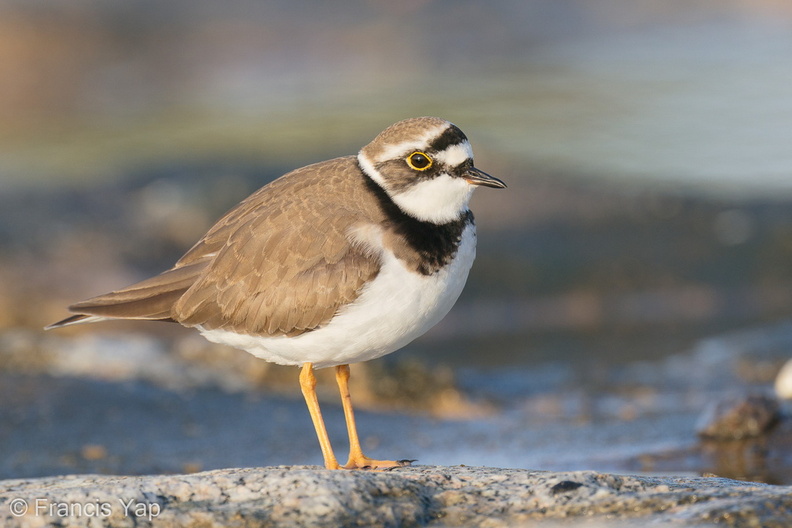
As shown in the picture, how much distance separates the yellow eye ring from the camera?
245 inches

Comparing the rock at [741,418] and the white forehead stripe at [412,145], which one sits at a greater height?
the white forehead stripe at [412,145]

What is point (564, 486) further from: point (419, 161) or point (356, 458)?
point (419, 161)

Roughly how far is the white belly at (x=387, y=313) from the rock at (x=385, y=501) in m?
1.13

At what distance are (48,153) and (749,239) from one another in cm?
1373

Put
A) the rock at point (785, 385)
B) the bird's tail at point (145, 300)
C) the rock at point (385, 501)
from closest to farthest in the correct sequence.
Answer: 1. the rock at point (385, 501)
2. the bird's tail at point (145, 300)
3. the rock at point (785, 385)

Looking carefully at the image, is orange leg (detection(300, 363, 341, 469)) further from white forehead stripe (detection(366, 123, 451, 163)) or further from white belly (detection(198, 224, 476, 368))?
white forehead stripe (detection(366, 123, 451, 163))

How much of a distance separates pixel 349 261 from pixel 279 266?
1.56ft

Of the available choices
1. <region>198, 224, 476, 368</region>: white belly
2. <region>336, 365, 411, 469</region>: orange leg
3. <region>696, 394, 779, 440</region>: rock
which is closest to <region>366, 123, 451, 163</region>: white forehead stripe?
<region>198, 224, 476, 368</region>: white belly

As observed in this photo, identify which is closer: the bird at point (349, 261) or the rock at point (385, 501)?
the rock at point (385, 501)

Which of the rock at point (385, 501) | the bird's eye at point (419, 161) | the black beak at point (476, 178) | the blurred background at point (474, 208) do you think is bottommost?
the rock at point (385, 501)

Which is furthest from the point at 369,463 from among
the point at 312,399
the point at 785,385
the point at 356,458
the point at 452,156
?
the point at 785,385

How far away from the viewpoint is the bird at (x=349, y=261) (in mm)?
5953

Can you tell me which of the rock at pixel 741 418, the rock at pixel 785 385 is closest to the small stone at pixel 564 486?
the rock at pixel 741 418

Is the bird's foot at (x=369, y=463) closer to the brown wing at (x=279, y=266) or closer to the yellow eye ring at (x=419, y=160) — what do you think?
the brown wing at (x=279, y=266)
